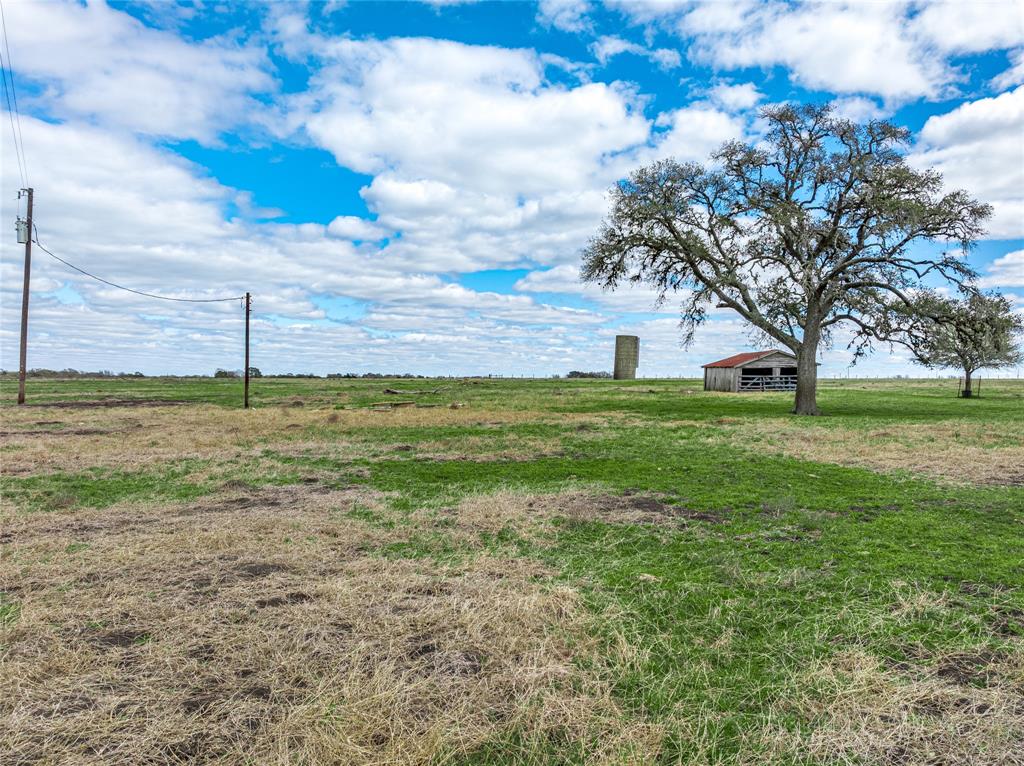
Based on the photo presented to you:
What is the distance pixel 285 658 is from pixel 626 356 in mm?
95319

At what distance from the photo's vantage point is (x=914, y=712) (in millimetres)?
3250

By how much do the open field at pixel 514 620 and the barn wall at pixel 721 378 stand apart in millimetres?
45291

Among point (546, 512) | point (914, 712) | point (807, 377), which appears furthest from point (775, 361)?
point (914, 712)

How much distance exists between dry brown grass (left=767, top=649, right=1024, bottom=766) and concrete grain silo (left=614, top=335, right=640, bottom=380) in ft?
308

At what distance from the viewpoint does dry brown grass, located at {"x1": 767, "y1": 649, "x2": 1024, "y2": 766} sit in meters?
2.94

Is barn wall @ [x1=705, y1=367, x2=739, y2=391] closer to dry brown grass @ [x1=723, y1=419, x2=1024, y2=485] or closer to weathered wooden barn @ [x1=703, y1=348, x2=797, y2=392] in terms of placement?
weathered wooden barn @ [x1=703, y1=348, x2=797, y2=392]

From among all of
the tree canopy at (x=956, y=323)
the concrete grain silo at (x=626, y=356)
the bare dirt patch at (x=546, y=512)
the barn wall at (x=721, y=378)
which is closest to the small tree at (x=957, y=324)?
the tree canopy at (x=956, y=323)

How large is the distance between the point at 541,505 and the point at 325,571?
3.84 metres

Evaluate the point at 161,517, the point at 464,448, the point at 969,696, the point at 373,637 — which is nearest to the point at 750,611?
the point at 969,696

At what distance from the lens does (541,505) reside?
8758 mm

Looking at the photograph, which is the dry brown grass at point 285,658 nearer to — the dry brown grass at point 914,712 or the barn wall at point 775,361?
the dry brown grass at point 914,712

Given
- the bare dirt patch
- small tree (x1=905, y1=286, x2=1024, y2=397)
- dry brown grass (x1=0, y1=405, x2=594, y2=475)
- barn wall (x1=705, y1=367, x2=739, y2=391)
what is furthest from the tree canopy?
barn wall (x1=705, y1=367, x2=739, y2=391)

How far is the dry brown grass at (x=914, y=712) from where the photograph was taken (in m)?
2.94

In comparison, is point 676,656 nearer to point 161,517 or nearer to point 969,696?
point 969,696
